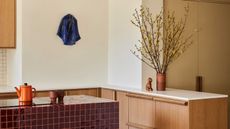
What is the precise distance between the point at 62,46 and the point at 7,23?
0.77 metres

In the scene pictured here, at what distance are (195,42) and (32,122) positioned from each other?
289 cm

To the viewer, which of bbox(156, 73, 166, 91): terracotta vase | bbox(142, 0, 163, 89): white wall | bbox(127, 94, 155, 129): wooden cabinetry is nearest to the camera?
bbox(127, 94, 155, 129): wooden cabinetry

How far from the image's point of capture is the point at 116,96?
4.62 meters

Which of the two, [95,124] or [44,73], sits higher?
[44,73]

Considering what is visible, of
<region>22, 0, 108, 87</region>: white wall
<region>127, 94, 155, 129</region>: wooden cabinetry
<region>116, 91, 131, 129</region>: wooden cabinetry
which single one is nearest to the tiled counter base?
<region>127, 94, 155, 129</region>: wooden cabinetry

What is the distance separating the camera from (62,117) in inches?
110

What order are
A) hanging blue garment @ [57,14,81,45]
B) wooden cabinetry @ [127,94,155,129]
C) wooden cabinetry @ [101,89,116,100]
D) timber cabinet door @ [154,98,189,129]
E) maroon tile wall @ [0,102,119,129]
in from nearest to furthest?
1. maroon tile wall @ [0,102,119,129]
2. timber cabinet door @ [154,98,189,129]
3. wooden cabinetry @ [127,94,155,129]
4. wooden cabinetry @ [101,89,116,100]
5. hanging blue garment @ [57,14,81,45]

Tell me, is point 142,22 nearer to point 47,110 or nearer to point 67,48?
point 67,48

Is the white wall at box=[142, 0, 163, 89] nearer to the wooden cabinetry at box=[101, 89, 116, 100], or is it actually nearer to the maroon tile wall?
the wooden cabinetry at box=[101, 89, 116, 100]

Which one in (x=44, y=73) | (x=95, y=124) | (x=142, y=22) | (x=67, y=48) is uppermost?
(x=142, y=22)

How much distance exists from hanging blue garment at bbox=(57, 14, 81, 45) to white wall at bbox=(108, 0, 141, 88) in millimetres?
569

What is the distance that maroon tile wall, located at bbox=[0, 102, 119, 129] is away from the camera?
102 inches

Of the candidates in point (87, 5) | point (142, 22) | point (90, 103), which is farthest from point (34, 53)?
point (90, 103)

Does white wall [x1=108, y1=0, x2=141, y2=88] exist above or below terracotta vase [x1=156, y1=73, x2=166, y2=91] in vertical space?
above
